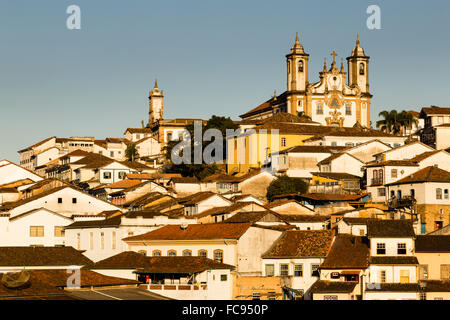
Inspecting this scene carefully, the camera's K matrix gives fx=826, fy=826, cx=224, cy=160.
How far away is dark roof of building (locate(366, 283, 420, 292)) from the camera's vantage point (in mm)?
55750

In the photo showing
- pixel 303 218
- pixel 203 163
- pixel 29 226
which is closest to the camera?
pixel 303 218

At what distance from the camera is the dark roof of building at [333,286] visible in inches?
2222

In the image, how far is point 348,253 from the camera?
60.7m

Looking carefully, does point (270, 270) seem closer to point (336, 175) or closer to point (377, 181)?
point (377, 181)

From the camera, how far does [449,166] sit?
88.1 metres

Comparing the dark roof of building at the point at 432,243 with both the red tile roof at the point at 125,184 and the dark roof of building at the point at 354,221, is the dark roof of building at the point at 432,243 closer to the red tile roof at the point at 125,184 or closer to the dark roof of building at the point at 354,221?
the dark roof of building at the point at 354,221

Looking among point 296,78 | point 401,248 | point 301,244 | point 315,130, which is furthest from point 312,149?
point 401,248

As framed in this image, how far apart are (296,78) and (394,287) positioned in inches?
3194

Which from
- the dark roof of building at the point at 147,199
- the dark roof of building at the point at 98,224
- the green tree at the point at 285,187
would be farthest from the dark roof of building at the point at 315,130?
the dark roof of building at the point at 98,224

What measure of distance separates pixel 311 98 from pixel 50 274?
85019 mm

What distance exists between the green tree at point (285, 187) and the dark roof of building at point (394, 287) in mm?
30693

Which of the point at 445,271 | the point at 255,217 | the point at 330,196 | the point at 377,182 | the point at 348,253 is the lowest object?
the point at 445,271

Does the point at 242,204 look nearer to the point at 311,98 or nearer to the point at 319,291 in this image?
the point at 319,291

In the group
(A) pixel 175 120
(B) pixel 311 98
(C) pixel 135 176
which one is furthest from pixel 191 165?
(A) pixel 175 120
